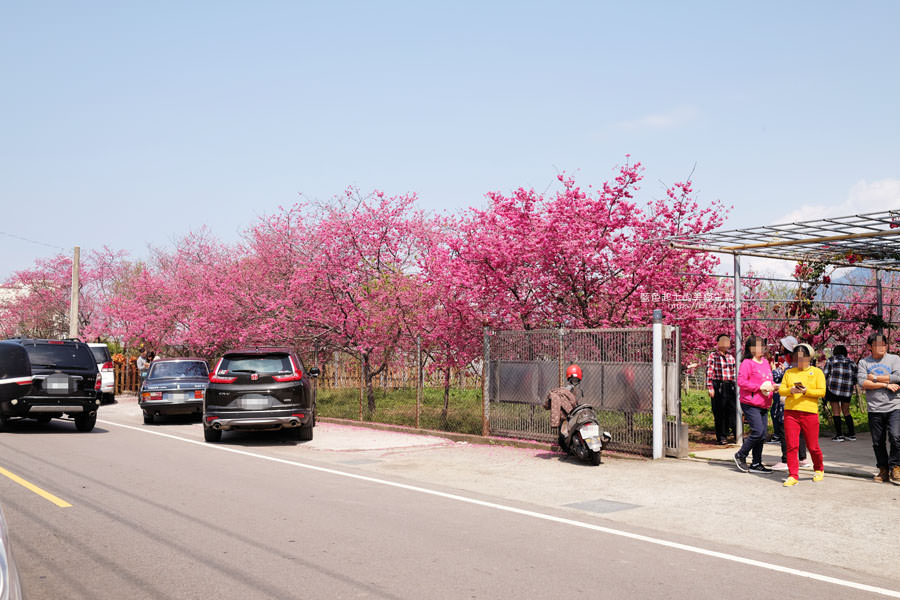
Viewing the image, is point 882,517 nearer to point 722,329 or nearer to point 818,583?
point 818,583

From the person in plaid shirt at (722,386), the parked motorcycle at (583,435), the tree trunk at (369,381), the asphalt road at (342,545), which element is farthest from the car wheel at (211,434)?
the person in plaid shirt at (722,386)

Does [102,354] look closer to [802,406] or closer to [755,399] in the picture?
[755,399]

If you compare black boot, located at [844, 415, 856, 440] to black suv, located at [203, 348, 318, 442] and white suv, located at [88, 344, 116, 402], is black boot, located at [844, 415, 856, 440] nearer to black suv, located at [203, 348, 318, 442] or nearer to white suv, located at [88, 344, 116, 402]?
black suv, located at [203, 348, 318, 442]

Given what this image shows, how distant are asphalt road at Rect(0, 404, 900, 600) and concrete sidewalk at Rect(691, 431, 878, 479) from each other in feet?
9.77

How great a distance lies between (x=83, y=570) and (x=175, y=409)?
14359 mm

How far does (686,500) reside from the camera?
30.0 ft

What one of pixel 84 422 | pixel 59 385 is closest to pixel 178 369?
pixel 84 422

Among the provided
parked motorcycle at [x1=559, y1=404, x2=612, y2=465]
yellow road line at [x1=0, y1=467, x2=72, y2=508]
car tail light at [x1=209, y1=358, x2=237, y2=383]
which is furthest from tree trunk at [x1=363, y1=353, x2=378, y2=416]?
yellow road line at [x1=0, y1=467, x2=72, y2=508]

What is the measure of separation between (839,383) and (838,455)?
185 centimetres

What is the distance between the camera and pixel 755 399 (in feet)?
35.3

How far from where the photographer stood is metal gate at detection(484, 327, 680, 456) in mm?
12142

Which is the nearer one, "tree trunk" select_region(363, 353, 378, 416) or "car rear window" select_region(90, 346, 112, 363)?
"tree trunk" select_region(363, 353, 378, 416)

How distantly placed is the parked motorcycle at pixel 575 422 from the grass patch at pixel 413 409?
120 inches

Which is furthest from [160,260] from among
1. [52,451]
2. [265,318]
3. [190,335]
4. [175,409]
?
[52,451]
